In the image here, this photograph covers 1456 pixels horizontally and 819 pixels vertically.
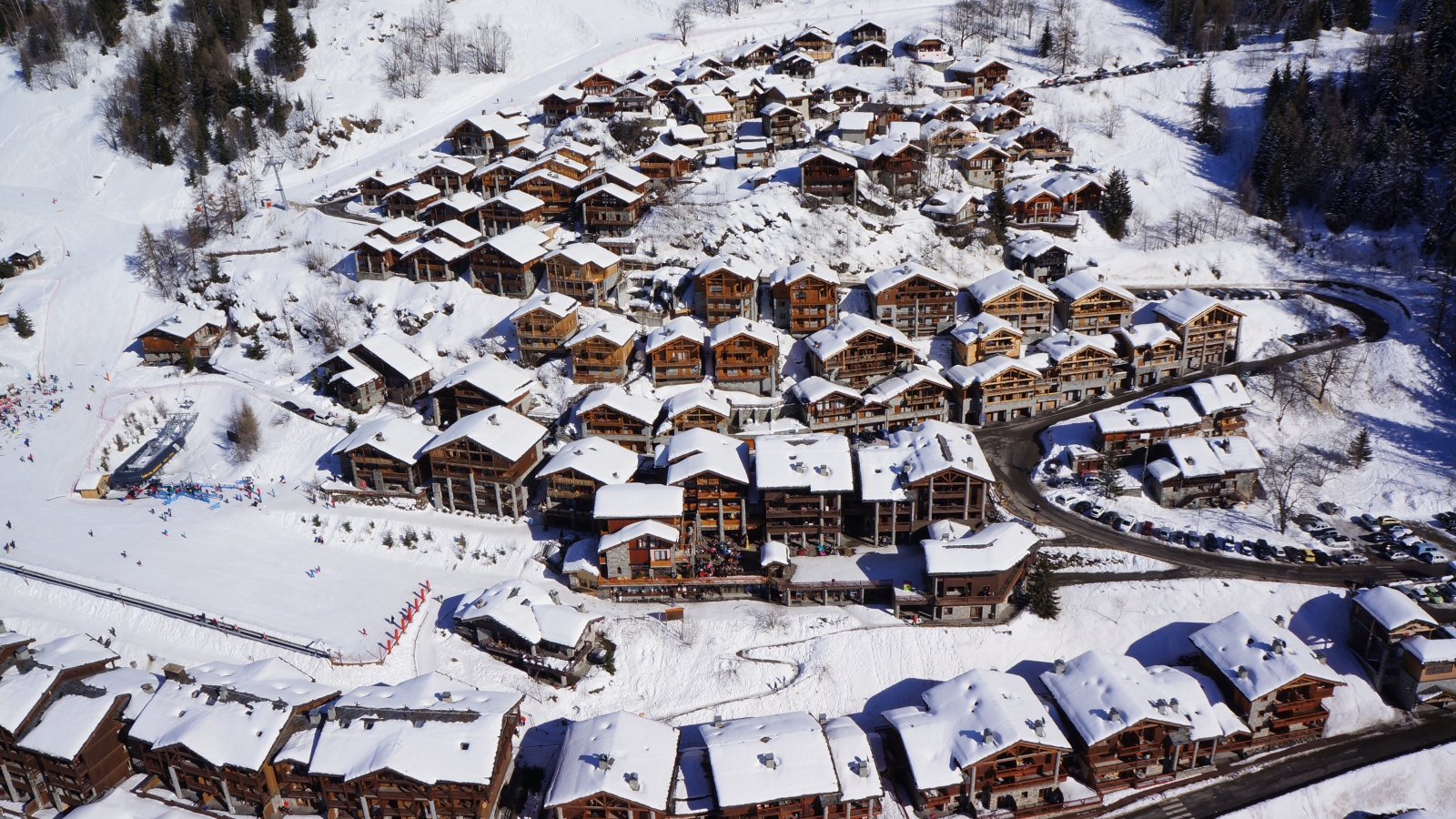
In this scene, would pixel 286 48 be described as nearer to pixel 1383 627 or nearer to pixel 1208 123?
pixel 1208 123

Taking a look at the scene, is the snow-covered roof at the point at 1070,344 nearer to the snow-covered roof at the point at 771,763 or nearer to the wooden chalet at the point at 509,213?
the snow-covered roof at the point at 771,763

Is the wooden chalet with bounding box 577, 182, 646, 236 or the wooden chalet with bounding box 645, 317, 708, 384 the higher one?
the wooden chalet with bounding box 577, 182, 646, 236

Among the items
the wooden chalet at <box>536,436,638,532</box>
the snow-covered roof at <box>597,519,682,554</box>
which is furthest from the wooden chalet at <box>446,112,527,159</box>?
the snow-covered roof at <box>597,519,682,554</box>

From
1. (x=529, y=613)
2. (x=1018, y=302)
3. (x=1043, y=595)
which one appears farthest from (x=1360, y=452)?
(x=529, y=613)

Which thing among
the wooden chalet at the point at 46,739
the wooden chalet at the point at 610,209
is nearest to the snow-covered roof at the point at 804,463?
the wooden chalet at the point at 610,209

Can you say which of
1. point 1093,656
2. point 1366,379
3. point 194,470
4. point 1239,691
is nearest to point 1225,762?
point 1239,691

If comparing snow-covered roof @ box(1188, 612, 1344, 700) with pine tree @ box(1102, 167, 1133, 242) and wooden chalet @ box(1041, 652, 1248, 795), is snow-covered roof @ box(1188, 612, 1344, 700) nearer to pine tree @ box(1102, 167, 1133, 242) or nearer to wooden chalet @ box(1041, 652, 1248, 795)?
wooden chalet @ box(1041, 652, 1248, 795)

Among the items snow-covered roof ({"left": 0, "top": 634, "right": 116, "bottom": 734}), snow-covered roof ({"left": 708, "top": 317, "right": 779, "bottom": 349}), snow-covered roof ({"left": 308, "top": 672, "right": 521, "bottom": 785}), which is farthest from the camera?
snow-covered roof ({"left": 708, "top": 317, "right": 779, "bottom": 349})
